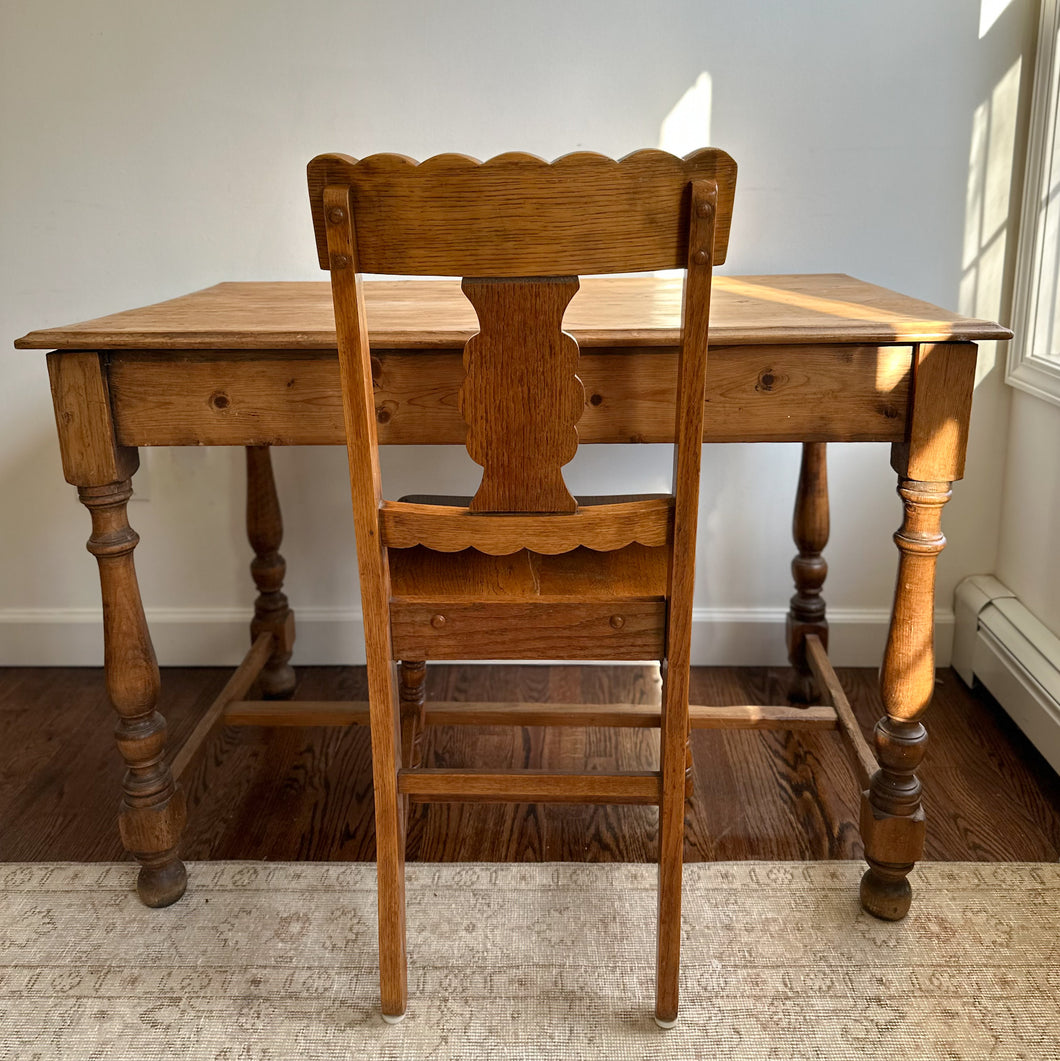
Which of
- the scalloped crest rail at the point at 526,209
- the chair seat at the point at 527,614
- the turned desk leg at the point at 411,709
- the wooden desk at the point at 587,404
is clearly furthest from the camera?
the turned desk leg at the point at 411,709

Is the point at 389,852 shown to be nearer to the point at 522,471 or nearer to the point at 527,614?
the point at 527,614

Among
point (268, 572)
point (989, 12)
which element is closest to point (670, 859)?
point (268, 572)

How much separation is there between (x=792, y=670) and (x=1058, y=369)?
87 cm

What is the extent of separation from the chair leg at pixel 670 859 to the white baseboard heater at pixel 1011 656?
0.96m

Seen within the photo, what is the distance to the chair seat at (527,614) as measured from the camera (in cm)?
133

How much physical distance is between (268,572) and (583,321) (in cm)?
109

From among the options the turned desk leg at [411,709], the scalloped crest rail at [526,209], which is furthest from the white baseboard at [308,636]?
the scalloped crest rail at [526,209]

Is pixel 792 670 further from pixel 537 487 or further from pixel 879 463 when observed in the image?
pixel 537 487

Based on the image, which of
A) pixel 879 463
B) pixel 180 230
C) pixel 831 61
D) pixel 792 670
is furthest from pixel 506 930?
pixel 831 61

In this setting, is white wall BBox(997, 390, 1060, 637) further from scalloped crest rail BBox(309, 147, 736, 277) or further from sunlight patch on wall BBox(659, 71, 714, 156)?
scalloped crest rail BBox(309, 147, 736, 277)

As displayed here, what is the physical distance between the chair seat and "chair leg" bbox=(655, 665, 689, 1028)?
0.28ft

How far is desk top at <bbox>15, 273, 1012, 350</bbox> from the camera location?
1409 millimetres

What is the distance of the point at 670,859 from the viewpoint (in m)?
1.38

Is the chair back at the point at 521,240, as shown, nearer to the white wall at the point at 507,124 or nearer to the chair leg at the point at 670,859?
the chair leg at the point at 670,859
